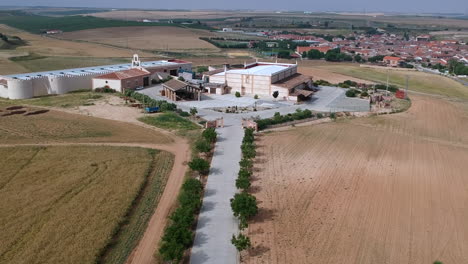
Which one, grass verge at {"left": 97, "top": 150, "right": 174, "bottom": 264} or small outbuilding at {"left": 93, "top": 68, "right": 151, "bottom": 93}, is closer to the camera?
grass verge at {"left": 97, "top": 150, "right": 174, "bottom": 264}

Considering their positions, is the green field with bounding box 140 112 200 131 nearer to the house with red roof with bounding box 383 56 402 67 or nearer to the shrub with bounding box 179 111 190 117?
the shrub with bounding box 179 111 190 117

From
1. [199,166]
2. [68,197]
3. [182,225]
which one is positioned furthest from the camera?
[199,166]

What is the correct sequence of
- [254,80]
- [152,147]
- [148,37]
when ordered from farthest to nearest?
[148,37], [254,80], [152,147]

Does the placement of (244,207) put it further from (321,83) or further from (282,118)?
(321,83)

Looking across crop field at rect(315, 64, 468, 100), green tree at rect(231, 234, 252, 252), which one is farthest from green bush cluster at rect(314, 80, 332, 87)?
green tree at rect(231, 234, 252, 252)

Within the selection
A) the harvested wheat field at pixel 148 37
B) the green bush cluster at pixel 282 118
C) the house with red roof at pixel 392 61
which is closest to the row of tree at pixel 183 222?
the green bush cluster at pixel 282 118

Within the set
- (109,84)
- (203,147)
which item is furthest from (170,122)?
(109,84)
